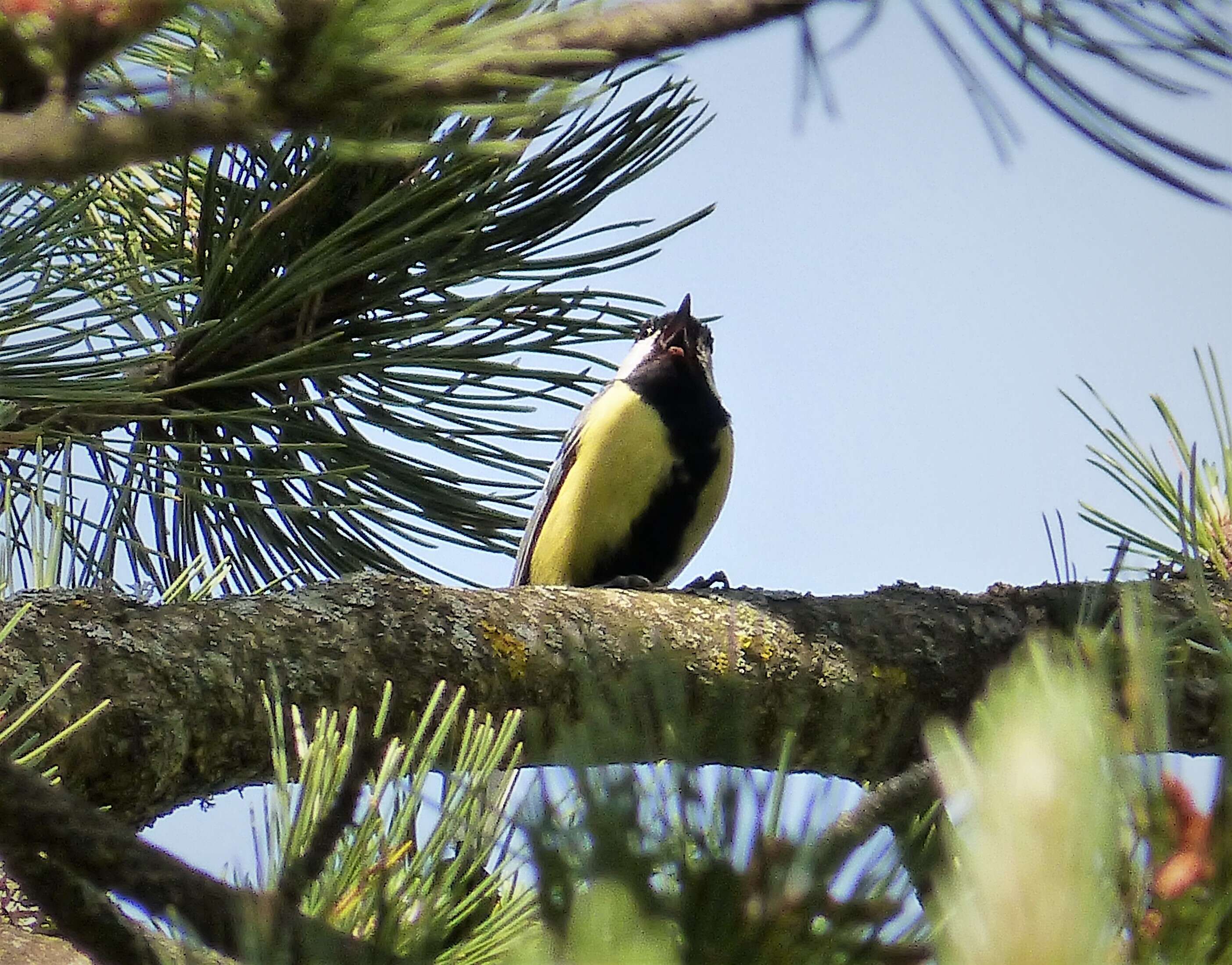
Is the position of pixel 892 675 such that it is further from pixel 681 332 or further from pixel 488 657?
pixel 681 332

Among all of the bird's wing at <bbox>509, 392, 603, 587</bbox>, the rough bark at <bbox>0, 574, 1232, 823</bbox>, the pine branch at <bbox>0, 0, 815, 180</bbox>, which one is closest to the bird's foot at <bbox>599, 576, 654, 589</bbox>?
the bird's wing at <bbox>509, 392, 603, 587</bbox>

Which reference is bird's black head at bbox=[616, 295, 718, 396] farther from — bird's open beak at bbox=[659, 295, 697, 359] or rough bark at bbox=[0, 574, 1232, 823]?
rough bark at bbox=[0, 574, 1232, 823]

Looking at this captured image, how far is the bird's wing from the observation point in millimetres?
2174

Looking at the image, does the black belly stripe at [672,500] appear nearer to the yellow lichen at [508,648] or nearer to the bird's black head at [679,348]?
the bird's black head at [679,348]

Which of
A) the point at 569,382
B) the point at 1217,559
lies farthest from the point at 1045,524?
the point at 569,382

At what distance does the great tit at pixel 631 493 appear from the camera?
234 centimetres

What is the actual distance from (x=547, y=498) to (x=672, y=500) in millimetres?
257

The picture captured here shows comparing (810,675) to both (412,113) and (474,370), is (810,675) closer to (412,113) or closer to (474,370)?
(474,370)

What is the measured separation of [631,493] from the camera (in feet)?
7.78

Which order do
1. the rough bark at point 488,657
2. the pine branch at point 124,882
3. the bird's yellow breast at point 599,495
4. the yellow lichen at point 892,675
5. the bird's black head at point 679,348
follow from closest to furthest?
the pine branch at point 124,882 < the rough bark at point 488,657 < the yellow lichen at point 892,675 < the bird's yellow breast at point 599,495 < the bird's black head at point 679,348

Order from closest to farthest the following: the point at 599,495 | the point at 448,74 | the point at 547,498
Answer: the point at 448,74
the point at 547,498
the point at 599,495

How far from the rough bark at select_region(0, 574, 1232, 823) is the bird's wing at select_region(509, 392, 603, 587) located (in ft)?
2.17

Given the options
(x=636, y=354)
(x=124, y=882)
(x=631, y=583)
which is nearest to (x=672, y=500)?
(x=631, y=583)

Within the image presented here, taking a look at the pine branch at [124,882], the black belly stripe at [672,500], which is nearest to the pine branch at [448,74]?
the pine branch at [124,882]
